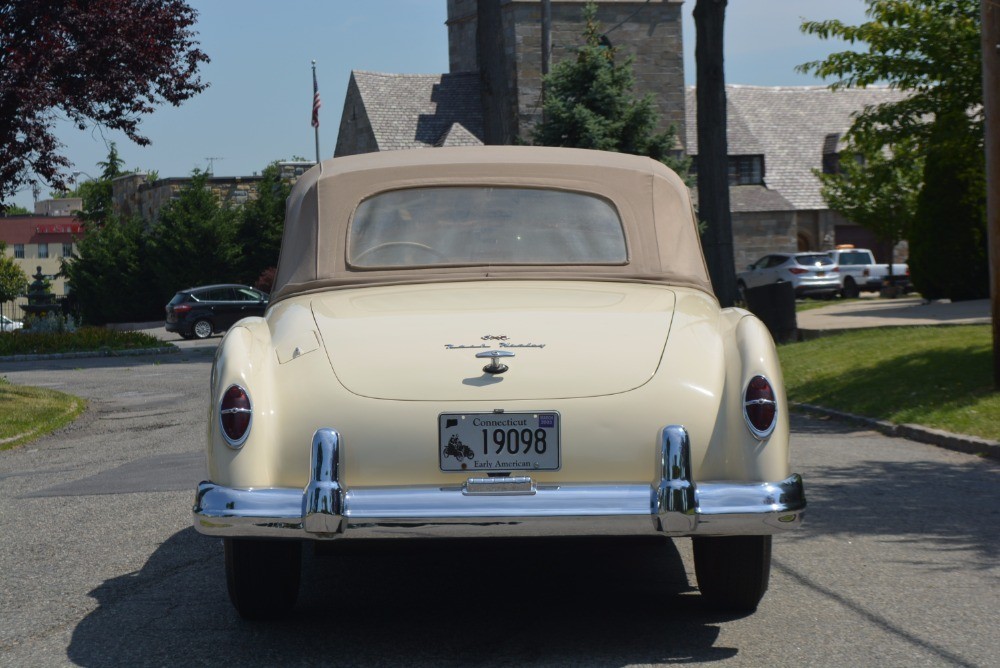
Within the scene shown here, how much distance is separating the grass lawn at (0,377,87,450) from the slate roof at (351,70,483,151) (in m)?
33.6

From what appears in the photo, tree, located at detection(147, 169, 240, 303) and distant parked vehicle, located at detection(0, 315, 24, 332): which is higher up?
tree, located at detection(147, 169, 240, 303)

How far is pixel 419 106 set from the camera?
2056 inches

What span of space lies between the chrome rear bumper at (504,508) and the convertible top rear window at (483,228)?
1.36 m

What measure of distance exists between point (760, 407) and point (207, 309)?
3304 cm

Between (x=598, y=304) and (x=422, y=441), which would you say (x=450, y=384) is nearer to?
(x=422, y=441)

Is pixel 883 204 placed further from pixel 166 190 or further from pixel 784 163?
pixel 166 190

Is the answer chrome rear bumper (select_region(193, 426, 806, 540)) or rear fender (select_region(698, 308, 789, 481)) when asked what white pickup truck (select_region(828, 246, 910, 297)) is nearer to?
rear fender (select_region(698, 308, 789, 481))

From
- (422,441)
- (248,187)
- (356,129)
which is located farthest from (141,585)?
(356,129)

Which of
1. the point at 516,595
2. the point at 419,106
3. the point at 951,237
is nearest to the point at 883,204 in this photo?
the point at 951,237

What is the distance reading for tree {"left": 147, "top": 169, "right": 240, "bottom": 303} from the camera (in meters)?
43.7

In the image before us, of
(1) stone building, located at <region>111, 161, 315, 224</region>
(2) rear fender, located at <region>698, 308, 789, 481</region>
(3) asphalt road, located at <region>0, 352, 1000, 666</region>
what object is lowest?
(3) asphalt road, located at <region>0, 352, 1000, 666</region>

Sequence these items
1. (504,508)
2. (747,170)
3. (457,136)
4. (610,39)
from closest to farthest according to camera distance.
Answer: (504,508)
(610,39)
(457,136)
(747,170)

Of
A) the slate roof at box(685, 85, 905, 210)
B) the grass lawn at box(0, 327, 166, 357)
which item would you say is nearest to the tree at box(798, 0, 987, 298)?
the grass lawn at box(0, 327, 166, 357)

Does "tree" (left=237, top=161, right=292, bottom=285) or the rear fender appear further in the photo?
"tree" (left=237, top=161, right=292, bottom=285)
